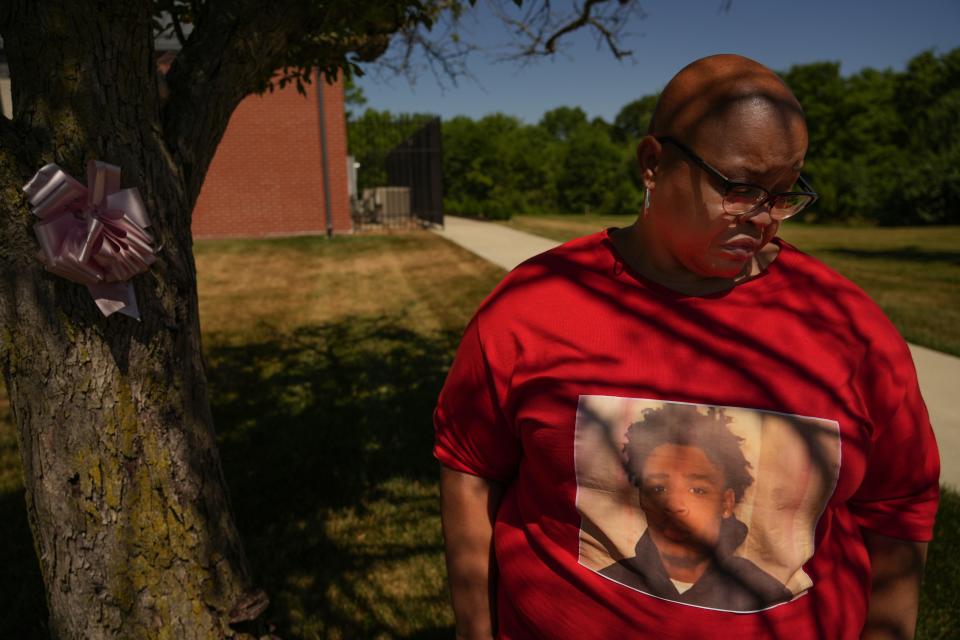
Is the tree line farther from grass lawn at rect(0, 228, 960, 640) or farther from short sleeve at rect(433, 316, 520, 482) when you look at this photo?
short sleeve at rect(433, 316, 520, 482)

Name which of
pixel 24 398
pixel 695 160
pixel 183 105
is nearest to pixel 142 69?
pixel 183 105

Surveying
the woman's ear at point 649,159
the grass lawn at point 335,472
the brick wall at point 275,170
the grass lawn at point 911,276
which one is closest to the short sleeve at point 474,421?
the woman's ear at point 649,159

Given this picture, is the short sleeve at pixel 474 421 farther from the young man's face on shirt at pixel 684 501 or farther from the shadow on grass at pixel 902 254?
the shadow on grass at pixel 902 254

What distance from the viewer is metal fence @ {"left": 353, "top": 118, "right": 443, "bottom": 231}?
18484 mm

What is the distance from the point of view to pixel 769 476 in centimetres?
112

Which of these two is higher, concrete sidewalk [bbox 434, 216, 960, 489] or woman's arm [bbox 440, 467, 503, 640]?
woman's arm [bbox 440, 467, 503, 640]

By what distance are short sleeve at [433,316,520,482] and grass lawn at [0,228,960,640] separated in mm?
1660

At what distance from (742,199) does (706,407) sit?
1.18 feet

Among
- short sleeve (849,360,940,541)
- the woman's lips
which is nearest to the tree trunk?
the woman's lips

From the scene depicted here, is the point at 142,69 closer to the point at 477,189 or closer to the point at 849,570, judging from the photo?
the point at 849,570

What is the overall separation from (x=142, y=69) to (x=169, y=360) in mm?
766

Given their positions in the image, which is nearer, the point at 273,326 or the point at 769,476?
the point at 769,476

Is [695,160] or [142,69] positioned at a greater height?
[142,69]

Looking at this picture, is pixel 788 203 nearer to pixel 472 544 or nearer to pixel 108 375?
pixel 472 544
